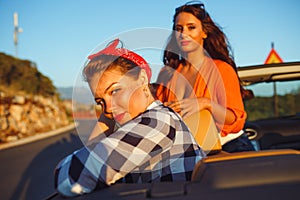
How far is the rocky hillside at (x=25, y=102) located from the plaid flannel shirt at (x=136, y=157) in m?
15.4

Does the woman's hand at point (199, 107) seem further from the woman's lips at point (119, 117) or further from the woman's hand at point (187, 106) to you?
the woman's lips at point (119, 117)

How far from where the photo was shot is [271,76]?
4.36 metres

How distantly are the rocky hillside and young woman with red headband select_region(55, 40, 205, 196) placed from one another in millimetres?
15267

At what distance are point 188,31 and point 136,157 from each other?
71.6 inches

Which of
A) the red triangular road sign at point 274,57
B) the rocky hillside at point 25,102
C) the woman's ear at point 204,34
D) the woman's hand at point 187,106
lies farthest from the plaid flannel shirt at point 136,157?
the rocky hillside at point 25,102

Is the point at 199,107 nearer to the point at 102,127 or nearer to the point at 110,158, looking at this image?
the point at 102,127

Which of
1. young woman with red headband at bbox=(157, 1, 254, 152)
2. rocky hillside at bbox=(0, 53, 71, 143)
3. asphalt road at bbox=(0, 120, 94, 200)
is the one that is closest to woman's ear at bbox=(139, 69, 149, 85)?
young woman with red headband at bbox=(157, 1, 254, 152)

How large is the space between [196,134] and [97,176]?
1.16 m

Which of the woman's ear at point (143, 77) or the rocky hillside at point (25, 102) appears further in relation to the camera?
the rocky hillside at point (25, 102)

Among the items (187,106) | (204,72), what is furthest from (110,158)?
(204,72)

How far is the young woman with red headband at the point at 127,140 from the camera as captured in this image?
1.65 m

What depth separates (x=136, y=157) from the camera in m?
1.71

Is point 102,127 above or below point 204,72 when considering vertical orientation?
below

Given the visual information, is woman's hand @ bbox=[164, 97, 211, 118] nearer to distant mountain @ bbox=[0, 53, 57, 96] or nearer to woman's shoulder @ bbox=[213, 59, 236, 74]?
woman's shoulder @ bbox=[213, 59, 236, 74]
